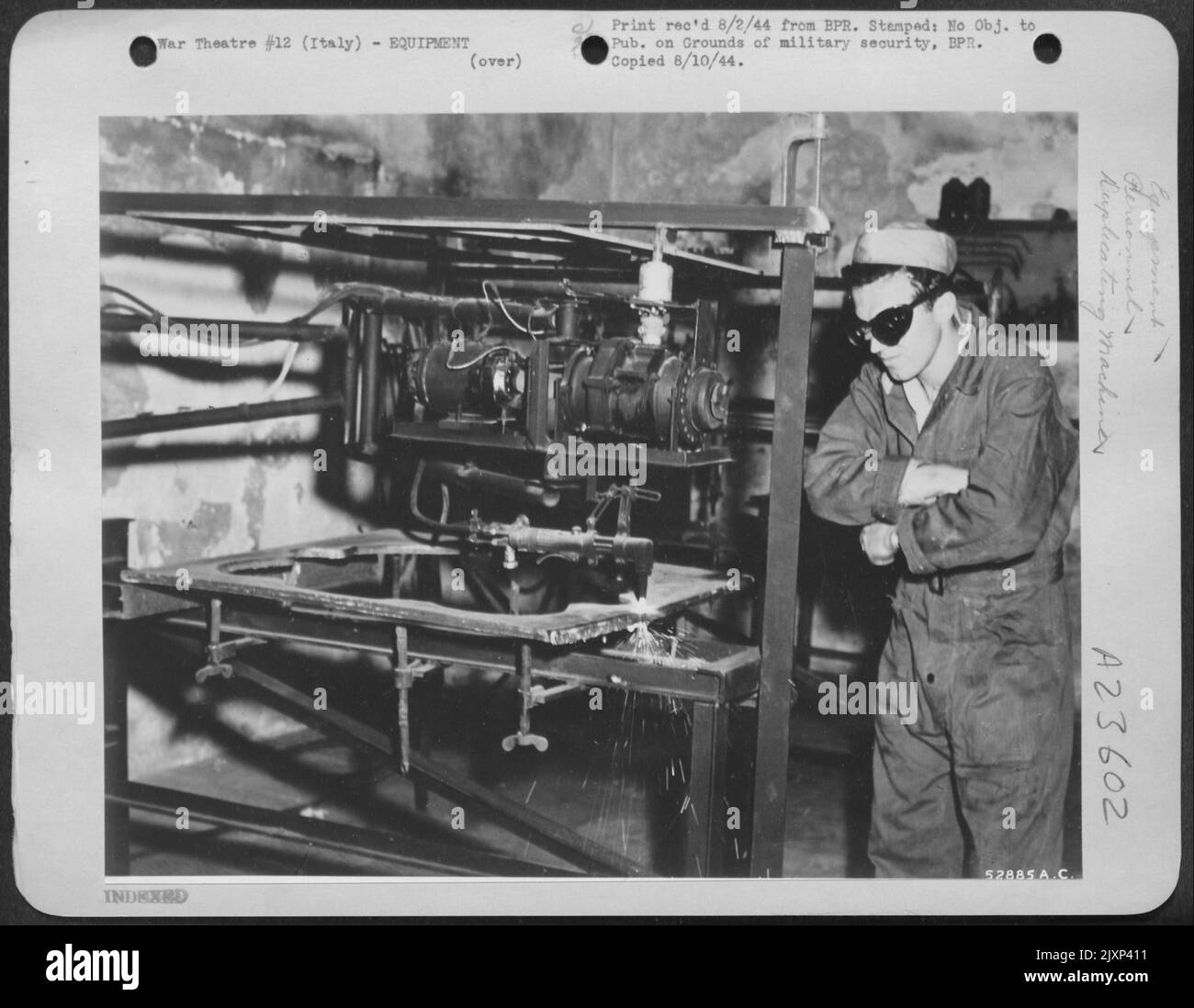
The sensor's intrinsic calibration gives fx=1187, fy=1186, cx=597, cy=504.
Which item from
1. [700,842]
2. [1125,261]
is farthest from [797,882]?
[1125,261]

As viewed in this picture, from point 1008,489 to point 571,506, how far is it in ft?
2.73

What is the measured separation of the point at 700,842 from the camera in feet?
6.18

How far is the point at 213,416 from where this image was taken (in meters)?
2.28

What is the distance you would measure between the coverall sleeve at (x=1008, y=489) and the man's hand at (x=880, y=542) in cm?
6

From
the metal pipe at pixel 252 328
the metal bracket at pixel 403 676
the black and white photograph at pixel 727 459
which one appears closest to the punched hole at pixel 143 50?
the black and white photograph at pixel 727 459

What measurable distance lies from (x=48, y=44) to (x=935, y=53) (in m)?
1.37

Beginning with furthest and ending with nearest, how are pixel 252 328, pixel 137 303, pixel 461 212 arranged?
1. pixel 137 303
2. pixel 252 328
3. pixel 461 212

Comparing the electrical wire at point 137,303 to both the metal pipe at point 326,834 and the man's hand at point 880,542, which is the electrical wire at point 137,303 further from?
the man's hand at point 880,542

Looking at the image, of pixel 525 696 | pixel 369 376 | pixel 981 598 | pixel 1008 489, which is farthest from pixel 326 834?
pixel 1008 489

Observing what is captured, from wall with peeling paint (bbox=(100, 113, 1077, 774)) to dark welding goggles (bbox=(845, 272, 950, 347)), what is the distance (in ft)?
0.86

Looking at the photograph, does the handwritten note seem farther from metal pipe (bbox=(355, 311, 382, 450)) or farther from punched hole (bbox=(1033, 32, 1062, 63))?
metal pipe (bbox=(355, 311, 382, 450))

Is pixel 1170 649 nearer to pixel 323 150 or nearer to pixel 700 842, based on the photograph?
pixel 700 842

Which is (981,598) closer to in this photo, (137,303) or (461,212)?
(461,212)

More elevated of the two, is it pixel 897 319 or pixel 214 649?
pixel 897 319
